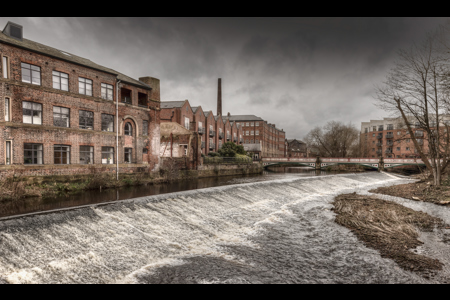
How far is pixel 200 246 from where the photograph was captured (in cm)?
845

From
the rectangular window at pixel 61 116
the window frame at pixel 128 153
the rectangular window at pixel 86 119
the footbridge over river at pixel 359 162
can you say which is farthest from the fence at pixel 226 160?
the rectangular window at pixel 61 116

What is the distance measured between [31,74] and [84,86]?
381cm

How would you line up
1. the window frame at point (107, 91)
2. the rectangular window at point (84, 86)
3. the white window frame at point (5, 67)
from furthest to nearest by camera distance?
the window frame at point (107, 91), the rectangular window at point (84, 86), the white window frame at point (5, 67)

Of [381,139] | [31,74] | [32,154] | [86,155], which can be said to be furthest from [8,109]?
[381,139]

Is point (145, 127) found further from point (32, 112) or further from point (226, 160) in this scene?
point (226, 160)

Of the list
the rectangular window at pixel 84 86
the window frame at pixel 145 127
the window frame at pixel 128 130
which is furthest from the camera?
the window frame at pixel 145 127

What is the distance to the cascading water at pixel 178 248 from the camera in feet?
20.8

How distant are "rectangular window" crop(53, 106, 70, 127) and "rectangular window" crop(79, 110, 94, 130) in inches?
39.4

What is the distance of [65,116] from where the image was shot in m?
20.3

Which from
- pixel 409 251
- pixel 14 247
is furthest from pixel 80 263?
pixel 409 251

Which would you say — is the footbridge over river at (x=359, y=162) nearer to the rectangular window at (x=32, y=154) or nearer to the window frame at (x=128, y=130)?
the window frame at (x=128, y=130)

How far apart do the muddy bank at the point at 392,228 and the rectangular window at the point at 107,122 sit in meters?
19.1

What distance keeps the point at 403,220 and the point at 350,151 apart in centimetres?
6499
